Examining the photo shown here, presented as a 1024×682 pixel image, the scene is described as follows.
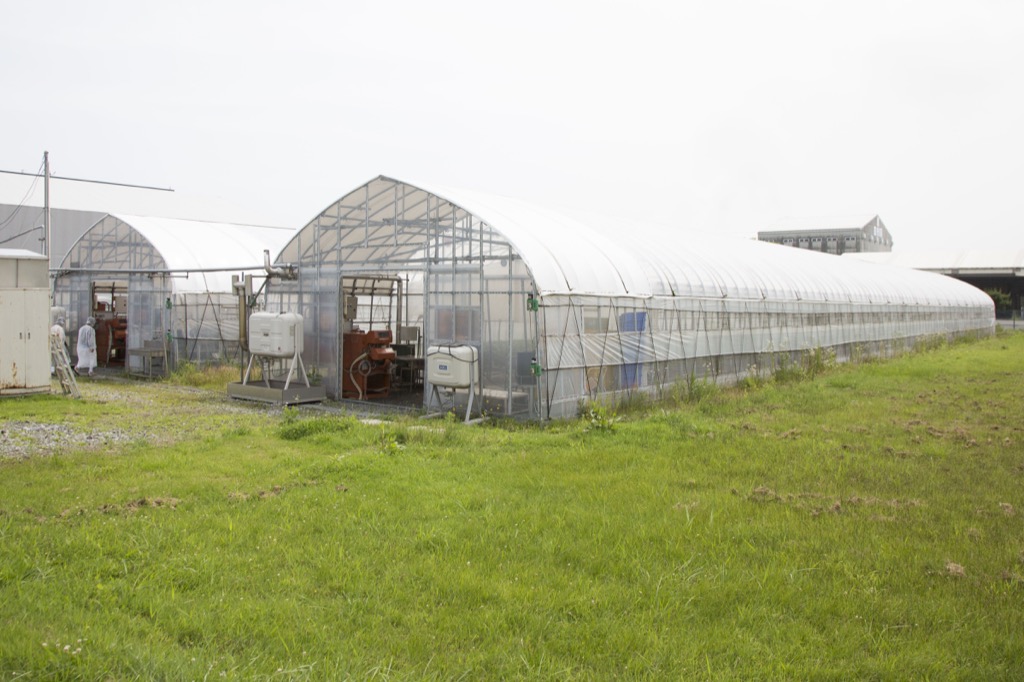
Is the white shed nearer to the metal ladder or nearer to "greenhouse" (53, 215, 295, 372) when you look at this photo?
the metal ladder

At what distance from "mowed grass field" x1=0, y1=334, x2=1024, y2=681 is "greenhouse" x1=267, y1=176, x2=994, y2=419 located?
2842 millimetres

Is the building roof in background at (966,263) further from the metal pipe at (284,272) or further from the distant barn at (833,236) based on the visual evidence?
the metal pipe at (284,272)

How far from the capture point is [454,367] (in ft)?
44.5

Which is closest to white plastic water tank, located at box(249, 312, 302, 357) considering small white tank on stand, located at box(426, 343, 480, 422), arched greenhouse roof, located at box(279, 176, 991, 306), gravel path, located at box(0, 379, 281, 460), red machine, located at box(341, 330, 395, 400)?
red machine, located at box(341, 330, 395, 400)

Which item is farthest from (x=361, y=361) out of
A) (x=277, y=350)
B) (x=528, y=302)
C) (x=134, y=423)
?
(x=528, y=302)

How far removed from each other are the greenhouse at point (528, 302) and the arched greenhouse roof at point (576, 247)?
0.04 meters

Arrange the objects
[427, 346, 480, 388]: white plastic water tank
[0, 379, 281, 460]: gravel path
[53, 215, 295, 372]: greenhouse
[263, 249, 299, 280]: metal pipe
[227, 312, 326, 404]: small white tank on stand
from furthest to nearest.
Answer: [53, 215, 295, 372]: greenhouse
[263, 249, 299, 280]: metal pipe
[227, 312, 326, 404]: small white tank on stand
[427, 346, 480, 388]: white plastic water tank
[0, 379, 281, 460]: gravel path

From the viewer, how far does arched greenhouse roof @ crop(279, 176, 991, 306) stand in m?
14.2

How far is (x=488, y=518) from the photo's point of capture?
279 inches

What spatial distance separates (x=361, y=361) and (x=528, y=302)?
4.94 metres

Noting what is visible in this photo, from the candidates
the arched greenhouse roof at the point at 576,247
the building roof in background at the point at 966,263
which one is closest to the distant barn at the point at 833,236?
the building roof in background at the point at 966,263

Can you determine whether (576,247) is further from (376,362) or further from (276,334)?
(276,334)

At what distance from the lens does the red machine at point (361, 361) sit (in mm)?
16469

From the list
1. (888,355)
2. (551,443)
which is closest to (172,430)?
(551,443)
